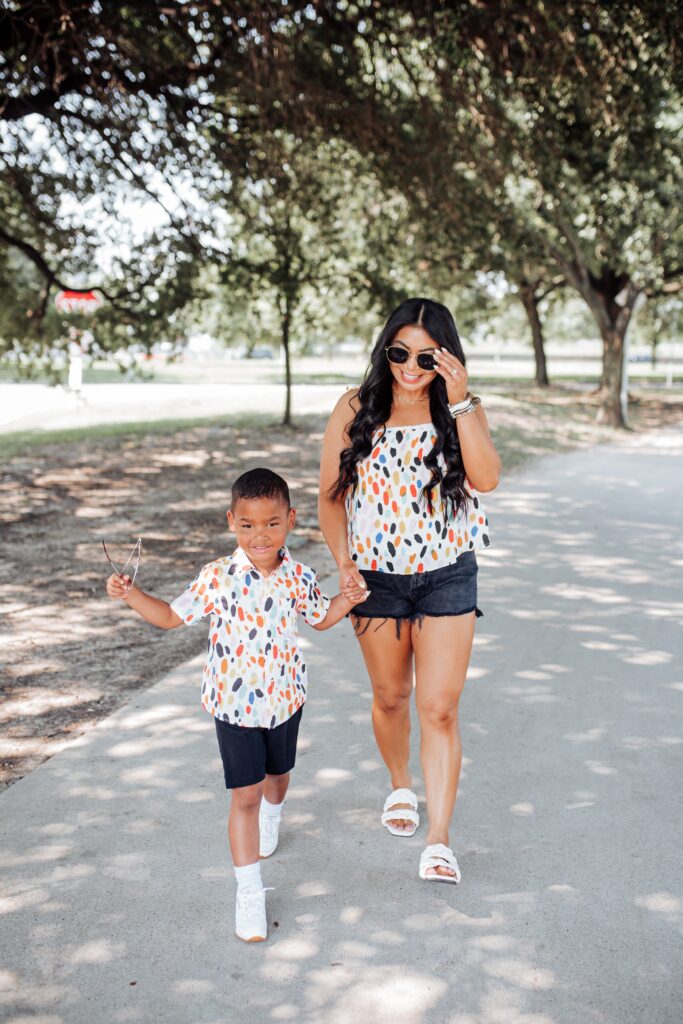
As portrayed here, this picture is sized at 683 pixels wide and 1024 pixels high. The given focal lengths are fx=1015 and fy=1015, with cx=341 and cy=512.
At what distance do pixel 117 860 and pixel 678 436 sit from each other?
17545 mm

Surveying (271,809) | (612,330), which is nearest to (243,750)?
(271,809)

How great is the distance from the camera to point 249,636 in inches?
126

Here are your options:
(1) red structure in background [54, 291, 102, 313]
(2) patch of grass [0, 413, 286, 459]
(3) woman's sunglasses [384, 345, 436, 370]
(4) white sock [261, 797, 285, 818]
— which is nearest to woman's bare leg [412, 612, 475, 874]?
(4) white sock [261, 797, 285, 818]

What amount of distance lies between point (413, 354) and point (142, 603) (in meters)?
1.23

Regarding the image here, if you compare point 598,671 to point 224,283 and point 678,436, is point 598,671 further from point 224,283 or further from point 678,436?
point 678,436

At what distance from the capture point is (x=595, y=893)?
3.30 m

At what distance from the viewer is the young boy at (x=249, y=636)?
3156 mm

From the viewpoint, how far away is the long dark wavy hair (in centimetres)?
349

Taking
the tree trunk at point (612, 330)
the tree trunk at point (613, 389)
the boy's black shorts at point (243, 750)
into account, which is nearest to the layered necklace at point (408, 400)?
the boy's black shorts at point (243, 750)

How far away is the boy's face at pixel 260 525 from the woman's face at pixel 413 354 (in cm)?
65

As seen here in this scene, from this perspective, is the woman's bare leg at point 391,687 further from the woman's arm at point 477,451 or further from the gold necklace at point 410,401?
the gold necklace at point 410,401

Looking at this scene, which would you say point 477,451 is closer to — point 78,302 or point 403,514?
point 403,514

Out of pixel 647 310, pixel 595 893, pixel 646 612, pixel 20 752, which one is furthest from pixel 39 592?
pixel 647 310

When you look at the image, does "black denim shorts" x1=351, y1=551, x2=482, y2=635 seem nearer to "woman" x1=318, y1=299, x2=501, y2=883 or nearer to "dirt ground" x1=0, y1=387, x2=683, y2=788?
"woman" x1=318, y1=299, x2=501, y2=883
